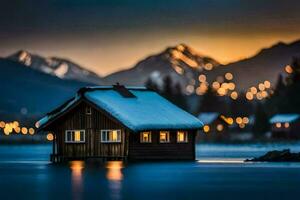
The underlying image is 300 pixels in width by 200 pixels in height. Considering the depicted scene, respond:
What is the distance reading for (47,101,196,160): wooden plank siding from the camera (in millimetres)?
84125

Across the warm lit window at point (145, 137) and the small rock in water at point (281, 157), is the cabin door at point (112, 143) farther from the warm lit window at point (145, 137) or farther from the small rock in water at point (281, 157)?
the small rock in water at point (281, 157)

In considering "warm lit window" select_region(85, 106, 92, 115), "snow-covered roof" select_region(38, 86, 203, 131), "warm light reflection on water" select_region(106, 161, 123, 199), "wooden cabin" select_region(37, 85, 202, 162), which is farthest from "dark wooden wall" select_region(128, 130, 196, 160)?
"warm light reflection on water" select_region(106, 161, 123, 199)

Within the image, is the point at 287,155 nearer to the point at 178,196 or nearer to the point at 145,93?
the point at 145,93

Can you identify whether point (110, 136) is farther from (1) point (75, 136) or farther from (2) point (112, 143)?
(1) point (75, 136)

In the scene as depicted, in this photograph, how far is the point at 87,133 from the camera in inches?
3388

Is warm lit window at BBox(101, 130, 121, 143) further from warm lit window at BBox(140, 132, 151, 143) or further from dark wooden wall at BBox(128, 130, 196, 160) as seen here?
warm lit window at BBox(140, 132, 151, 143)

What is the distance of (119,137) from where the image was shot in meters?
84.2

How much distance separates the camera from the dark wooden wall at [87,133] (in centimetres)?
8444

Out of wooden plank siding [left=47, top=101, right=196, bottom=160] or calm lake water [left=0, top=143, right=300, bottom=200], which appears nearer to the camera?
calm lake water [left=0, top=143, right=300, bottom=200]

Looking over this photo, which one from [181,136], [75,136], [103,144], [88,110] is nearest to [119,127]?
[103,144]

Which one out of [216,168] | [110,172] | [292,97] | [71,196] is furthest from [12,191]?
[292,97]

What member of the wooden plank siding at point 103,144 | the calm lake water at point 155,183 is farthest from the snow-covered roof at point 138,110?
the calm lake water at point 155,183

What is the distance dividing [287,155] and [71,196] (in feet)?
132

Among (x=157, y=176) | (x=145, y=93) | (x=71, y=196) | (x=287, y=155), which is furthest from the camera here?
(x=145, y=93)
